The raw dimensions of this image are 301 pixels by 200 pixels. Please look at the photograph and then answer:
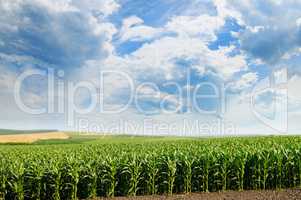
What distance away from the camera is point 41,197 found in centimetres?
1470

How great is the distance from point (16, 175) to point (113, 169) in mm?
3732

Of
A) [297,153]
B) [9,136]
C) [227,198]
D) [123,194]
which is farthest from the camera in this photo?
[9,136]

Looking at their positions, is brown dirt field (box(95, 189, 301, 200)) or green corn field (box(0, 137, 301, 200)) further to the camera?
green corn field (box(0, 137, 301, 200))

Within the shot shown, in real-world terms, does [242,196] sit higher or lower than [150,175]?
lower

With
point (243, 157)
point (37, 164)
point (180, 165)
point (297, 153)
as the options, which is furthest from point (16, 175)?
point (297, 153)

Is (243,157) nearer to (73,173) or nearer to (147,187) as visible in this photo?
(147,187)

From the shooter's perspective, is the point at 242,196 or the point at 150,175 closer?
the point at 242,196

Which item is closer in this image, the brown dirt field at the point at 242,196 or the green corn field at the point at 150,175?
the brown dirt field at the point at 242,196

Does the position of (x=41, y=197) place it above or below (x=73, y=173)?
below

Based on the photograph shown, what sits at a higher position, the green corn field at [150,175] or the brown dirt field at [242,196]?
the green corn field at [150,175]

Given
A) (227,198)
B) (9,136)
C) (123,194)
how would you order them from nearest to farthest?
1. (227,198)
2. (123,194)
3. (9,136)

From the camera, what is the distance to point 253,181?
15.8 meters

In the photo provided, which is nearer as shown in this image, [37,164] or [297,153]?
[37,164]

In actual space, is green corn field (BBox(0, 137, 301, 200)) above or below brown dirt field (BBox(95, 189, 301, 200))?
above
